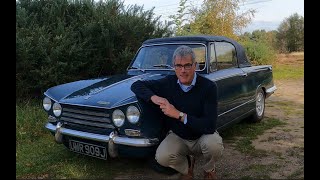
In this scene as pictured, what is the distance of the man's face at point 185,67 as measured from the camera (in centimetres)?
304

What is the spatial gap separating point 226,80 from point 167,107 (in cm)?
179

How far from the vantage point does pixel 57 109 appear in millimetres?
3887

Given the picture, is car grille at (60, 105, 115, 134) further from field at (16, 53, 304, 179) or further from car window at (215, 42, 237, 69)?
car window at (215, 42, 237, 69)

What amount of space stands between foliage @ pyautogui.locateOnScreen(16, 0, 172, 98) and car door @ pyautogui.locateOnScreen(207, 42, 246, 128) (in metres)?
3.20

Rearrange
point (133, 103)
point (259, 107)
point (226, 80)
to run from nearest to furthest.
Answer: point (133, 103) → point (226, 80) → point (259, 107)

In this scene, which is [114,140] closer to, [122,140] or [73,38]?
[122,140]

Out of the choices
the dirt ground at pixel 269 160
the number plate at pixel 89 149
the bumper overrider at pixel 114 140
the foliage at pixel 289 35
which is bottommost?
the dirt ground at pixel 269 160

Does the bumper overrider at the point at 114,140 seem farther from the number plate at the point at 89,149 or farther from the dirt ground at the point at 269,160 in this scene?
the dirt ground at the point at 269,160

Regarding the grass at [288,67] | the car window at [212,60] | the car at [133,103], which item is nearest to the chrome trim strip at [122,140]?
the car at [133,103]

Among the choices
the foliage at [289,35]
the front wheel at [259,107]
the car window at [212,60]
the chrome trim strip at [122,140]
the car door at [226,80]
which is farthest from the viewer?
the foliage at [289,35]

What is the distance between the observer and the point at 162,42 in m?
4.78

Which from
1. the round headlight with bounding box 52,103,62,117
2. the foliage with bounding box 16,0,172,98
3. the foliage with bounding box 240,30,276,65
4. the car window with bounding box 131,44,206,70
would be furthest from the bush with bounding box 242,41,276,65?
the round headlight with bounding box 52,103,62,117

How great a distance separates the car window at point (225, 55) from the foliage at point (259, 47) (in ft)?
32.2

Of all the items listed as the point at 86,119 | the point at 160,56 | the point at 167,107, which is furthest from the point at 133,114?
the point at 160,56
